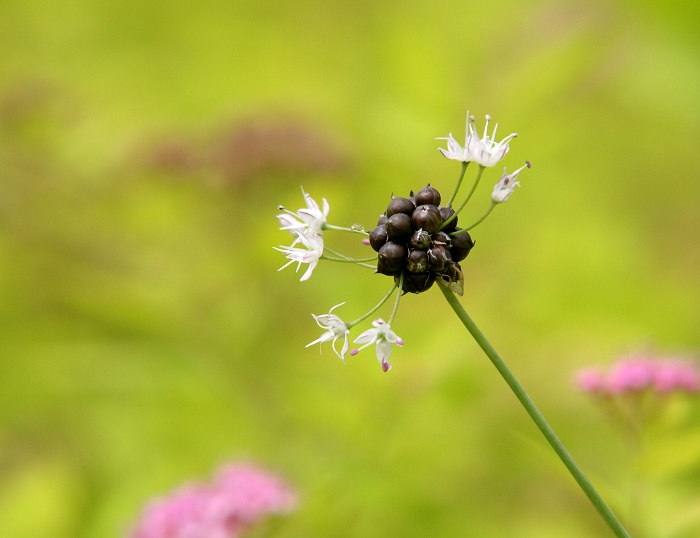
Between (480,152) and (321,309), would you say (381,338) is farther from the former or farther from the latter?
(321,309)

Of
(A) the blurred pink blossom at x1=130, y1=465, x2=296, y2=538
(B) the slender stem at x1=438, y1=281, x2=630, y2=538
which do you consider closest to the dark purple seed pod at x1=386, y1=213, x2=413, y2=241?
(B) the slender stem at x1=438, y1=281, x2=630, y2=538

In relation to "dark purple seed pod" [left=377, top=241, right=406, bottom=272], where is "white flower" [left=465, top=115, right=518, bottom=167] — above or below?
above

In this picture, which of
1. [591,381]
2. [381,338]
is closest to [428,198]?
[381,338]

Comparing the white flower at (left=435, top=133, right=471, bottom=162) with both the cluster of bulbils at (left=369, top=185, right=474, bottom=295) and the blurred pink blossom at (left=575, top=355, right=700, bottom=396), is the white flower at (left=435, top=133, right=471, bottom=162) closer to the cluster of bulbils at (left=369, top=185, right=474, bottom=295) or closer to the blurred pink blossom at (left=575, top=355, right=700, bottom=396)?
the cluster of bulbils at (left=369, top=185, right=474, bottom=295)

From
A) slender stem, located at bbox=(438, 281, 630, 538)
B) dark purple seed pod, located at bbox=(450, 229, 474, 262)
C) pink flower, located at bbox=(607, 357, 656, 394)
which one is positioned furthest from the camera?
pink flower, located at bbox=(607, 357, 656, 394)

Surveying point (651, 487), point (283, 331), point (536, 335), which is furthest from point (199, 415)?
point (651, 487)

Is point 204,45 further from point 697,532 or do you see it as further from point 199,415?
point 697,532

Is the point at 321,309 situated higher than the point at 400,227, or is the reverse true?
the point at 321,309
